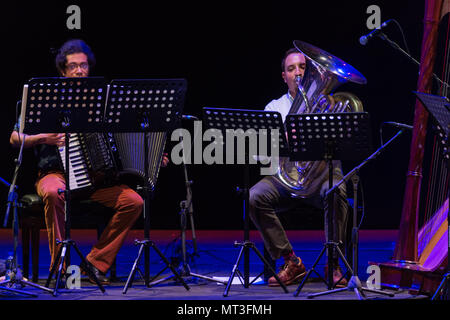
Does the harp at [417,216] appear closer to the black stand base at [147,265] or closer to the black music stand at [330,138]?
the black music stand at [330,138]

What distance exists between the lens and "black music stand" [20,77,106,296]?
3920mm

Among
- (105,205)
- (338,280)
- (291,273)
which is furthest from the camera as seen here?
(105,205)

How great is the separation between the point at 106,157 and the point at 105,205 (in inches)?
17.1

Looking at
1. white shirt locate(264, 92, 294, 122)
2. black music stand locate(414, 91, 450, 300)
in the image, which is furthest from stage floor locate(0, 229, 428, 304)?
white shirt locate(264, 92, 294, 122)

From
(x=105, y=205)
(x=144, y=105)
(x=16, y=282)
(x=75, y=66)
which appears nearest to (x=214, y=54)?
(x=75, y=66)

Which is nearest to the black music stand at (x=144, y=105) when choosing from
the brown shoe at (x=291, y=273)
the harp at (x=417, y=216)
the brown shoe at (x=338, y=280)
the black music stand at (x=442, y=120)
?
the brown shoe at (x=291, y=273)

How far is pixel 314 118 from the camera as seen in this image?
3.99m

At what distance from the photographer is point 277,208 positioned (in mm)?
4820

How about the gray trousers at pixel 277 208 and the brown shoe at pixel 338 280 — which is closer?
the brown shoe at pixel 338 280

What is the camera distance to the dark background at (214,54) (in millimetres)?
6621

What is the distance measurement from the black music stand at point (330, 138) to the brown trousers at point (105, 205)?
1.39m

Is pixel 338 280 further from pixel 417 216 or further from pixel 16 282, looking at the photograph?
pixel 16 282

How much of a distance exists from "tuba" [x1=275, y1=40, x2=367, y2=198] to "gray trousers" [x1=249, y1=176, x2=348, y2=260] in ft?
0.25

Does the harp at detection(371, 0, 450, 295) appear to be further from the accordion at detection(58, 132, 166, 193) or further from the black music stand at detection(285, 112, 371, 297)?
the accordion at detection(58, 132, 166, 193)
